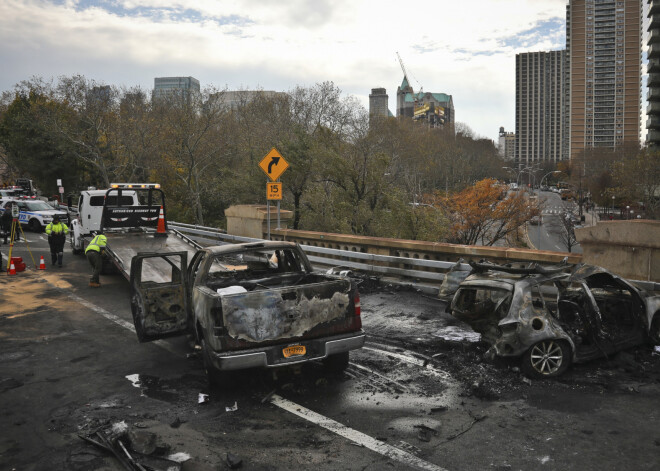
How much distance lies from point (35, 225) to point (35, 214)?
558 mm

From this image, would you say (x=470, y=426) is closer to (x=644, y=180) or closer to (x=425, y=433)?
(x=425, y=433)

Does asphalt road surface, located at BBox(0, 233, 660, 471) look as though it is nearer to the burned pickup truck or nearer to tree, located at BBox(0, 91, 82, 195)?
the burned pickup truck

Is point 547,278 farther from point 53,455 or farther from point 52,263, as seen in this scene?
point 52,263

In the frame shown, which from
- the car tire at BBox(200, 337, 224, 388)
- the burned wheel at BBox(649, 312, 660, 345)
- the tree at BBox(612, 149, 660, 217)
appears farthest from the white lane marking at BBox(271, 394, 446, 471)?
the tree at BBox(612, 149, 660, 217)

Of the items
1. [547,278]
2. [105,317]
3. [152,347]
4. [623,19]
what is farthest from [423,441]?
[623,19]

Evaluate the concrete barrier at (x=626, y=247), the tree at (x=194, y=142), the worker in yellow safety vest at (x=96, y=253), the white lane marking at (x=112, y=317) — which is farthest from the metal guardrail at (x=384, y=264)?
the tree at (x=194, y=142)

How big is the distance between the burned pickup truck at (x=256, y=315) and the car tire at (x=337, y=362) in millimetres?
13

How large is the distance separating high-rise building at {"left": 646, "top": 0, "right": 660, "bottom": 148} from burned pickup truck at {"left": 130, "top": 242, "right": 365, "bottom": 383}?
329 feet

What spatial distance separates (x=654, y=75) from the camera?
97.4 meters

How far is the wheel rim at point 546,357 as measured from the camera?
6.76m

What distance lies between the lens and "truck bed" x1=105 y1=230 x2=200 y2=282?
41.0ft

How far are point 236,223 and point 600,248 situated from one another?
40.3 feet

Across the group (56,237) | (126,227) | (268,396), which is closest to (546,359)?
(268,396)

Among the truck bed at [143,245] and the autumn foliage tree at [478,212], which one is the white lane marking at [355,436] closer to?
the truck bed at [143,245]
